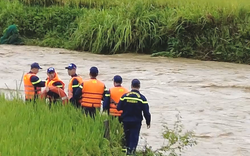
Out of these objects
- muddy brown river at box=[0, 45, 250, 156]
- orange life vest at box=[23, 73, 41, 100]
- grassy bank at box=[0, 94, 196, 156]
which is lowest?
muddy brown river at box=[0, 45, 250, 156]

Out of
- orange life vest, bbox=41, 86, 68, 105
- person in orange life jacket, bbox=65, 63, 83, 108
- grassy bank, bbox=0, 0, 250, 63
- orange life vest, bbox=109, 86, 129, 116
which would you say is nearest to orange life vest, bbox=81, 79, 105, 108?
person in orange life jacket, bbox=65, 63, 83, 108

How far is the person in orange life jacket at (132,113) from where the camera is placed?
19.7 ft

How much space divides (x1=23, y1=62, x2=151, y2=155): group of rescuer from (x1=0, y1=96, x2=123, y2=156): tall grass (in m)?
0.18

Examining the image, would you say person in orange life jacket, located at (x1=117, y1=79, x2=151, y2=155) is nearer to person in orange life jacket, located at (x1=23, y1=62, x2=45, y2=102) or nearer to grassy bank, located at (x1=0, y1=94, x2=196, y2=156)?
grassy bank, located at (x1=0, y1=94, x2=196, y2=156)

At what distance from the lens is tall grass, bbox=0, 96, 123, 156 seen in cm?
482

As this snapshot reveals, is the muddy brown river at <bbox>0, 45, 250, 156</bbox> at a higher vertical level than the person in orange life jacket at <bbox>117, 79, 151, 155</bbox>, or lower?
lower

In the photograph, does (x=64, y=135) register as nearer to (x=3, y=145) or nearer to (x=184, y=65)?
(x=3, y=145)

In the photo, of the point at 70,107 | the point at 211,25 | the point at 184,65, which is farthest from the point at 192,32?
the point at 70,107

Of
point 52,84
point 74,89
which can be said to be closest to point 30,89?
point 52,84

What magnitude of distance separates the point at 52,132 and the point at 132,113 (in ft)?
3.60

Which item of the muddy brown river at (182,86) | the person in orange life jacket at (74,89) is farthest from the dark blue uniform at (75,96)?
the muddy brown river at (182,86)

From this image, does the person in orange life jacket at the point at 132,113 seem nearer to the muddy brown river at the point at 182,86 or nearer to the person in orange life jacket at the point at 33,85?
the muddy brown river at the point at 182,86

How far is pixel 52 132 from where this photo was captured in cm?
528

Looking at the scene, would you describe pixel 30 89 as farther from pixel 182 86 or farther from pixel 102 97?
pixel 182 86
